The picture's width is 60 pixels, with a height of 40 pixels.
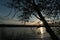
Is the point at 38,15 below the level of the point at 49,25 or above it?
above

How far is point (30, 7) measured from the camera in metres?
4.02

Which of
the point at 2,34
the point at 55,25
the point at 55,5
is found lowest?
the point at 2,34

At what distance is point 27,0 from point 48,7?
2.03 ft

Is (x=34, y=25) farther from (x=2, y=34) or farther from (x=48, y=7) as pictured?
(x=2, y=34)

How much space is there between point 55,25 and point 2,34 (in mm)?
5705

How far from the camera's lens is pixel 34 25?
4.21 m

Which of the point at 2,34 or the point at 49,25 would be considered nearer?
the point at 49,25

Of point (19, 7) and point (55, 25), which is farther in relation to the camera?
point (55, 25)

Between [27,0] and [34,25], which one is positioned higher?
[27,0]

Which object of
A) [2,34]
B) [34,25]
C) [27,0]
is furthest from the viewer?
[2,34]

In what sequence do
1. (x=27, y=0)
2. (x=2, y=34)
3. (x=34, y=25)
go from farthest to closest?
1. (x=2, y=34)
2. (x=34, y=25)
3. (x=27, y=0)

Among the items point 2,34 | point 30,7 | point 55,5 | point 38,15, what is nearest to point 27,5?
point 30,7

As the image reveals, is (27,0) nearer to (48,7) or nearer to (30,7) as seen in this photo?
(30,7)

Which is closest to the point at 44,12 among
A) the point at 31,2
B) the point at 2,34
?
the point at 31,2
